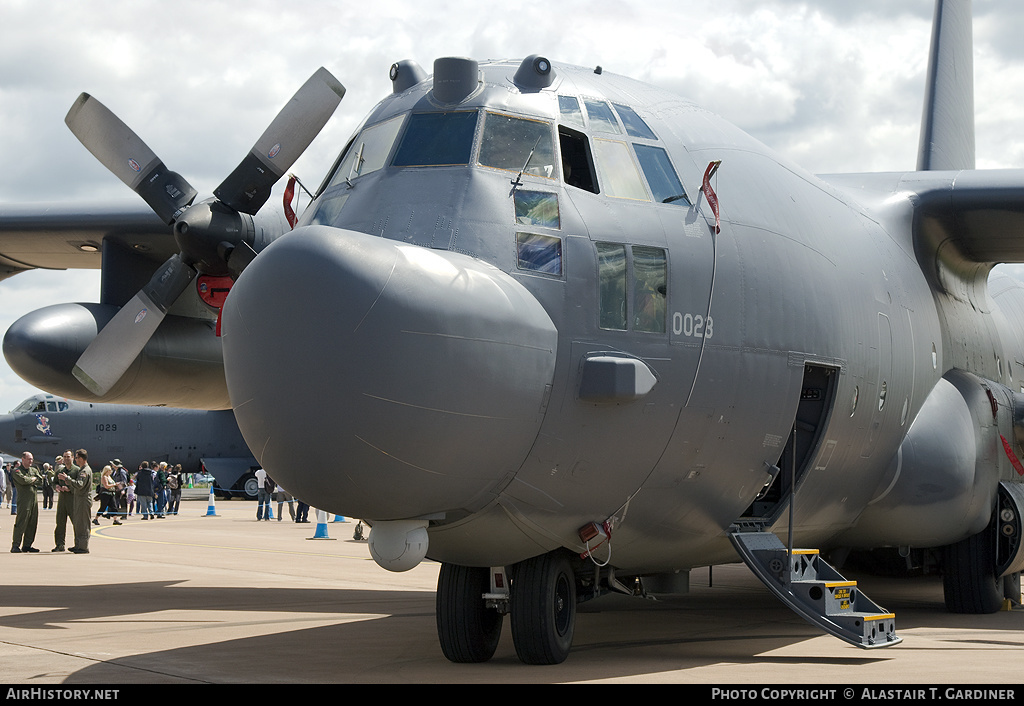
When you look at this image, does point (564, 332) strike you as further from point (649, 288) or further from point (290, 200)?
point (290, 200)

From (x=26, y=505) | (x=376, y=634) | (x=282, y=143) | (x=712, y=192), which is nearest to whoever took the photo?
(x=712, y=192)

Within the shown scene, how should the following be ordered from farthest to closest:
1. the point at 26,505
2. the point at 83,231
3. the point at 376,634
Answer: the point at 26,505, the point at 83,231, the point at 376,634

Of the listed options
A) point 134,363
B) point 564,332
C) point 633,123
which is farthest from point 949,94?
point 564,332

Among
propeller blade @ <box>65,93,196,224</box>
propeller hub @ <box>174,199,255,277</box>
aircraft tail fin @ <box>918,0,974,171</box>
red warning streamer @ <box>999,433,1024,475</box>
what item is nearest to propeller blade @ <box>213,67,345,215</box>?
propeller hub @ <box>174,199,255,277</box>

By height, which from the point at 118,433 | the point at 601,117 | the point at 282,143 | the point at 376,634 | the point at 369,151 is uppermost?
the point at 282,143

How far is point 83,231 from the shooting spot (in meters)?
15.3

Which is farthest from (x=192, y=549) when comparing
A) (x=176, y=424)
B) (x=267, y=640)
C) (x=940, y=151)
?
(x=176, y=424)

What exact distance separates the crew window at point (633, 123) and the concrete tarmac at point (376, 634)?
13.0 ft

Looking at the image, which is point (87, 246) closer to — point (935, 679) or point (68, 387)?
point (68, 387)

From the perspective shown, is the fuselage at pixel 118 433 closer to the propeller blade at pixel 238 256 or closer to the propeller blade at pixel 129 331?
the propeller blade at pixel 129 331

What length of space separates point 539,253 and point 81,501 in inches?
661

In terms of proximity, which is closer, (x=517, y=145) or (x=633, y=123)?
(x=517, y=145)

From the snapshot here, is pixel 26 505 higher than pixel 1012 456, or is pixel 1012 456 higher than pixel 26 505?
pixel 1012 456

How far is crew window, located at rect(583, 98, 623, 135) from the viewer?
8.30m
